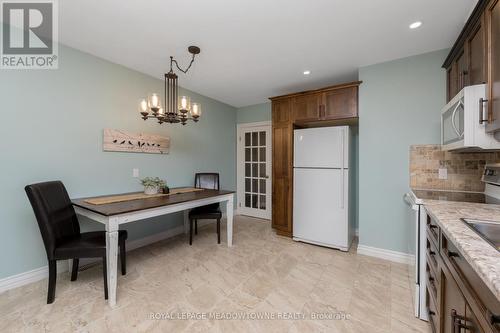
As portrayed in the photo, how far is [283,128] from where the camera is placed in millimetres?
3340

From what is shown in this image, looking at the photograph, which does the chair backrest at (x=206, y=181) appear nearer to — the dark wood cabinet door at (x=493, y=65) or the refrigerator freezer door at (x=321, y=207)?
the refrigerator freezer door at (x=321, y=207)

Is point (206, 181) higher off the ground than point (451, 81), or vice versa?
point (451, 81)

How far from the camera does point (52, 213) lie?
1.78 metres

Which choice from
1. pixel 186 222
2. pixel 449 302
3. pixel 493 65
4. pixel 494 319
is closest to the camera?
pixel 494 319

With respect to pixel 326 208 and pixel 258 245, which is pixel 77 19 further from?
pixel 326 208

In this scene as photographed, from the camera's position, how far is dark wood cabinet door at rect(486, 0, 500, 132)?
1162mm

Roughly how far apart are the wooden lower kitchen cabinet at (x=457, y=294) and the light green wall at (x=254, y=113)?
3398mm

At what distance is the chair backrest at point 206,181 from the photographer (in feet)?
11.8

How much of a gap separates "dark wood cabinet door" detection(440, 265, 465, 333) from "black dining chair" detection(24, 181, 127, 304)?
2.27m

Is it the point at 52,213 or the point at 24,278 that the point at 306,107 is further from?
the point at 24,278

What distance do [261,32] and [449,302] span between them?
236cm

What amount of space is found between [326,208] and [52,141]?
10.9ft

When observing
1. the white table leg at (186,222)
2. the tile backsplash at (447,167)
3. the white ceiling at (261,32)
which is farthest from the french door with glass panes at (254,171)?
the tile backsplash at (447,167)

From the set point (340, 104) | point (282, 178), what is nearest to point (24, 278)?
point (282, 178)
